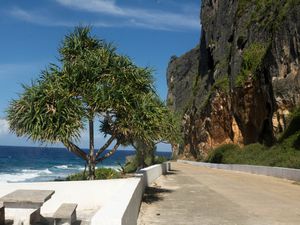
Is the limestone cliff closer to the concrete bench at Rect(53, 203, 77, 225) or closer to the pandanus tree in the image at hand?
the pandanus tree

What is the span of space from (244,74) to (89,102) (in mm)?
30836

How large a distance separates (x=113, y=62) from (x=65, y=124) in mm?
2729

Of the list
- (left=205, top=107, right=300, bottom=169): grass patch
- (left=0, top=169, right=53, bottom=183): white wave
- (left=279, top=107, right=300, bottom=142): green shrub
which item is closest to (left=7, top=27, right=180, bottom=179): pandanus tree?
(left=205, top=107, right=300, bottom=169): grass patch

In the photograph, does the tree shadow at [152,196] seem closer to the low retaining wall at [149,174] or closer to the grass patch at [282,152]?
the low retaining wall at [149,174]

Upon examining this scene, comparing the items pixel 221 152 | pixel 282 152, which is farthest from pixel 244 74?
pixel 282 152

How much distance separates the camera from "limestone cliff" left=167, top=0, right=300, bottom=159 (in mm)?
34344

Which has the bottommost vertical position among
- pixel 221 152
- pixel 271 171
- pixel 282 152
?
A: pixel 271 171

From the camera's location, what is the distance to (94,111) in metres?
14.5

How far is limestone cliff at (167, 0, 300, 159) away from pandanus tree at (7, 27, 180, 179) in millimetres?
20564

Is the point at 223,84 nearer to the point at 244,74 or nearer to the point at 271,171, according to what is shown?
the point at 244,74

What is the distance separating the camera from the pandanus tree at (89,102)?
13766 millimetres

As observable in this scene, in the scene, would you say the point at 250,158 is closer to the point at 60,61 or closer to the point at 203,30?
the point at 60,61

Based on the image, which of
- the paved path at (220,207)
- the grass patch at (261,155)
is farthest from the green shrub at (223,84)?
the paved path at (220,207)

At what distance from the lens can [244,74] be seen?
141 ft
